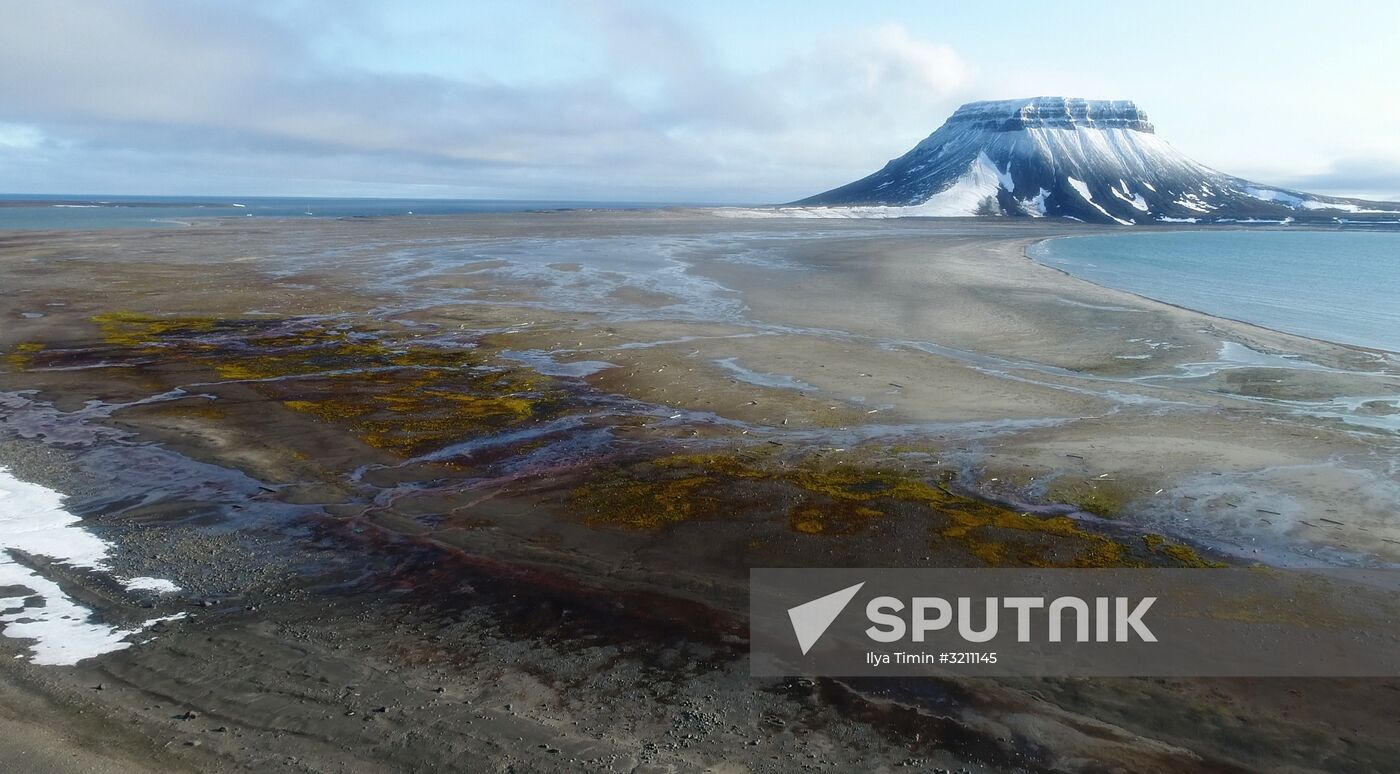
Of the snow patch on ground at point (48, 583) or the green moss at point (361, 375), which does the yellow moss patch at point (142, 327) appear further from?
the snow patch on ground at point (48, 583)

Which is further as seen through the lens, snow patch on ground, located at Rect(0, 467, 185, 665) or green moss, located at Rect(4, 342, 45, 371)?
green moss, located at Rect(4, 342, 45, 371)

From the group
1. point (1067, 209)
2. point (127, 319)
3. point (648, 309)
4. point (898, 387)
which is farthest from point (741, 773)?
point (1067, 209)

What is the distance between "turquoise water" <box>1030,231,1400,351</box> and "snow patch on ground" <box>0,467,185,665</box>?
124 feet

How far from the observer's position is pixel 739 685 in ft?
28.2

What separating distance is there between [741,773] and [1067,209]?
8086 inches

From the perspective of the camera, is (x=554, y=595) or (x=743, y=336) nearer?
(x=554, y=595)

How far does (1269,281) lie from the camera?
55875mm

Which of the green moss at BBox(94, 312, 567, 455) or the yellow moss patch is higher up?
the yellow moss patch

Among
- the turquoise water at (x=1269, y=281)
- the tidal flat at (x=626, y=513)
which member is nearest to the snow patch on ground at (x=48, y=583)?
the tidal flat at (x=626, y=513)

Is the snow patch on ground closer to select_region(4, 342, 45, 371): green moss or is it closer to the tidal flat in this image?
the tidal flat

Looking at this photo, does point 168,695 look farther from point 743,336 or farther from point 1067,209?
point 1067,209

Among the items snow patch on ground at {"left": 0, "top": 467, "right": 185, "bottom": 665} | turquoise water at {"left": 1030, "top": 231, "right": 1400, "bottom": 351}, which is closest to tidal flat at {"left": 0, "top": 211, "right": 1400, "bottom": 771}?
snow patch on ground at {"left": 0, "top": 467, "right": 185, "bottom": 665}

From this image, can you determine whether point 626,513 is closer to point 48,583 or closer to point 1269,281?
point 48,583

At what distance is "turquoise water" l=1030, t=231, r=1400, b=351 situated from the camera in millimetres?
36938
